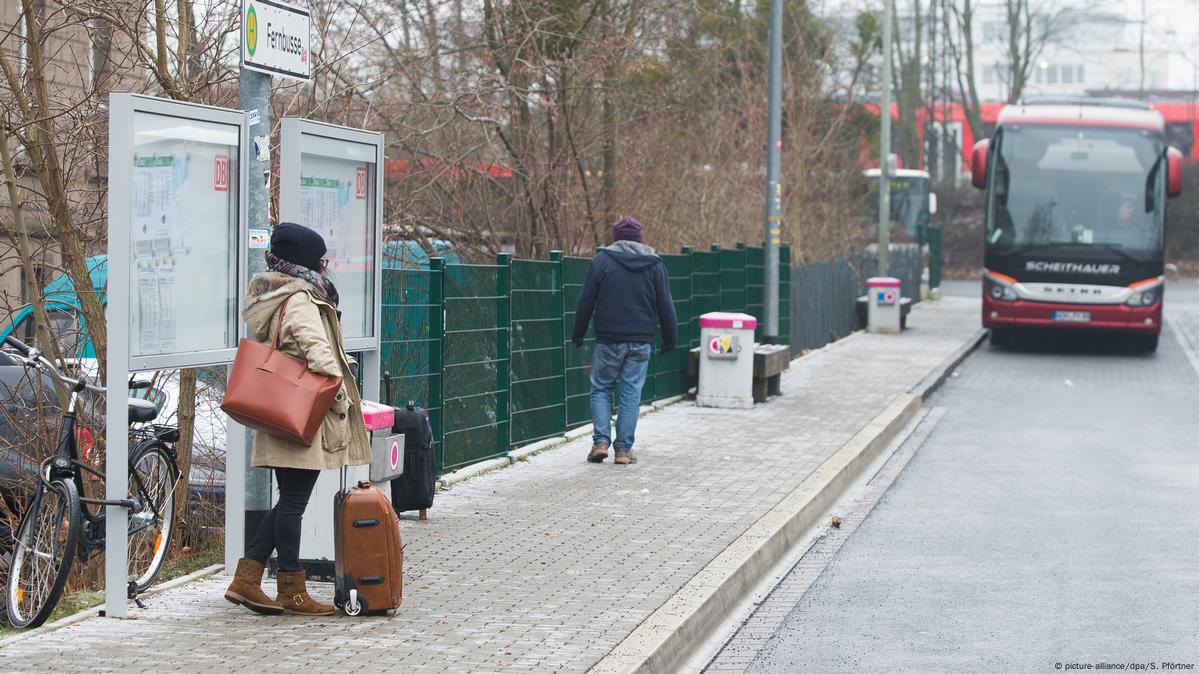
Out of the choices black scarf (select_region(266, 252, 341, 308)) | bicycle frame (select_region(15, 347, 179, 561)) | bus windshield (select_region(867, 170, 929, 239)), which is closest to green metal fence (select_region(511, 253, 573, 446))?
bicycle frame (select_region(15, 347, 179, 561))

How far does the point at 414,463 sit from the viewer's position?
8406mm

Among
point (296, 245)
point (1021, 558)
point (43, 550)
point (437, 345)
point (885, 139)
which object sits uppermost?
point (885, 139)

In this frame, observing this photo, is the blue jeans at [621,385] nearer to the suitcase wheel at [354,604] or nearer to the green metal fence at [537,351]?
the green metal fence at [537,351]

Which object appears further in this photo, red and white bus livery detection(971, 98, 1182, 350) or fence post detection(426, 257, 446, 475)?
red and white bus livery detection(971, 98, 1182, 350)

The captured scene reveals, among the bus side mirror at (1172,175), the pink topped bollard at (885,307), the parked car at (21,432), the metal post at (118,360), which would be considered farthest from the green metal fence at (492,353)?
the pink topped bollard at (885,307)

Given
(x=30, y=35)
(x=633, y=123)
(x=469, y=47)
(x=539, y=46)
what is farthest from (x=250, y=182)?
(x=633, y=123)

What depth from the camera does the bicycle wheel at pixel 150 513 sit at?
7207 mm

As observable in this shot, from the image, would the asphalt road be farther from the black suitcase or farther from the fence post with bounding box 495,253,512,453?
the fence post with bounding box 495,253,512,453

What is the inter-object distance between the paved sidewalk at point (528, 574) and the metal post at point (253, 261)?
261 millimetres

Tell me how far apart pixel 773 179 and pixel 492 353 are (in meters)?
6.86

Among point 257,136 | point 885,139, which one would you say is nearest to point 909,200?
point 885,139

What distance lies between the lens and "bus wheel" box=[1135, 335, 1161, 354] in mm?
25344

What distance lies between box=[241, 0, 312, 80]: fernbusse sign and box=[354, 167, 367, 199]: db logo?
2.53ft

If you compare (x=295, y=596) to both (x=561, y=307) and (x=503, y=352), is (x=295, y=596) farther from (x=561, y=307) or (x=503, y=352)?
(x=561, y=307)
